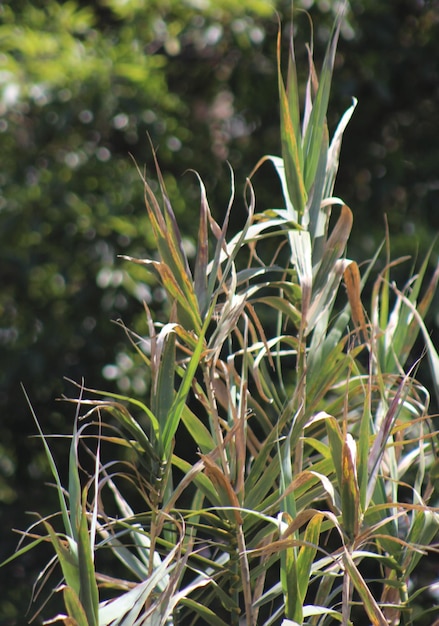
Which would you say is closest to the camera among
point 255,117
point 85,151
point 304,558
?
point 304,558

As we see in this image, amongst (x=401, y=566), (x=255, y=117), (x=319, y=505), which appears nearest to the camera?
(x=401, y=566)

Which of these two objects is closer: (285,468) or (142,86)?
(285,468)

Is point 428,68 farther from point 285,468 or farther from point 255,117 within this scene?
point 285,468

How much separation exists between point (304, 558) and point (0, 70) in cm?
158

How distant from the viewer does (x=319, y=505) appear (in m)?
1.62

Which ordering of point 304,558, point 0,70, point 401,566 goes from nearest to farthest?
point 304,558 < point 401,566 < point 0,70

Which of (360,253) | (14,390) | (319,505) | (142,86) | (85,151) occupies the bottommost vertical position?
(14,390)

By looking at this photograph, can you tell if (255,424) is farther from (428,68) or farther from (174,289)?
(174,289)

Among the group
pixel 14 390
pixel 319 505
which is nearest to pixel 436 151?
pixel 319 505

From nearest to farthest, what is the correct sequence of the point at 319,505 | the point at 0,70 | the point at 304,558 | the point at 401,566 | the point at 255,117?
the point at 304,558 < the point at 401,566 < the point at 319,505 < the point at 0,70 < the point at 255,117

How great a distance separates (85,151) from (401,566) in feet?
4.95

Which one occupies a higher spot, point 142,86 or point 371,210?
point 142,86

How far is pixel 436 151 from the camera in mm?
2279

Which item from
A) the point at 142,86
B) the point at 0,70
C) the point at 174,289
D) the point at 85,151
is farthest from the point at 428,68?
the point at 174,289
